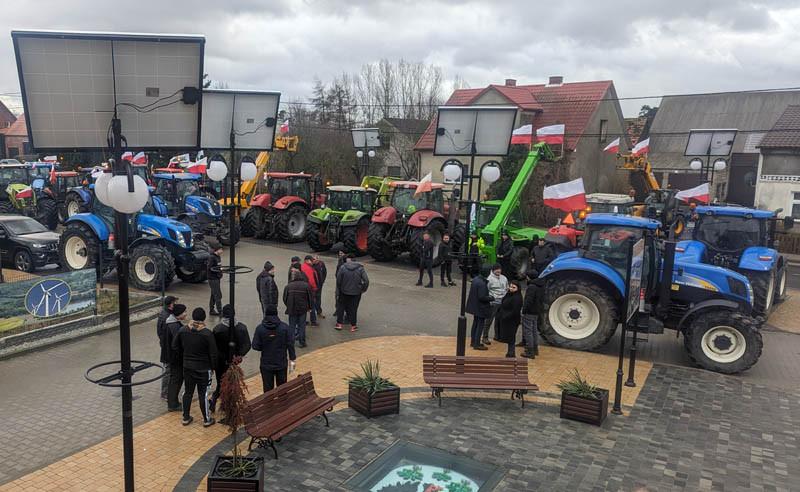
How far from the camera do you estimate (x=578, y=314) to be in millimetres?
10688

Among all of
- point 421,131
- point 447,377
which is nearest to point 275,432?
point 447,377

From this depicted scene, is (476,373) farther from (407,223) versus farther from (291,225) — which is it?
(291,225)

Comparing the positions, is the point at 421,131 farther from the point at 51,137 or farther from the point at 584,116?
the point at 51,137

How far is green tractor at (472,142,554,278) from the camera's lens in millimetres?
16250

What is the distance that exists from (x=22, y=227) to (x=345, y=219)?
30.0 feet

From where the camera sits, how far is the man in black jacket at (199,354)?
7.18m

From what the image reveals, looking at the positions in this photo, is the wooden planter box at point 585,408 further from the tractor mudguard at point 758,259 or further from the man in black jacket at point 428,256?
the man in black jacket at point 428,256

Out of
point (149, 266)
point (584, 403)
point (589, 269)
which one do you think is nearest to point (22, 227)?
point (149, 266)

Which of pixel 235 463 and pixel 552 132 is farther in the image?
pixel 552 132

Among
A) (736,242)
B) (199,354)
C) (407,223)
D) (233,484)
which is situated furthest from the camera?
(407,223)

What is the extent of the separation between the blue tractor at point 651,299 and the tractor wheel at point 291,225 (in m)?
13.3

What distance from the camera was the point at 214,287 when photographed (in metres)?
11.7

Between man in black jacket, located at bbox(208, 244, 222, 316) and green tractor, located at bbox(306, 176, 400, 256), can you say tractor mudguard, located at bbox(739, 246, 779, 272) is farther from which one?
man in black jacket, located at bbox(208, 244, 222, 316)

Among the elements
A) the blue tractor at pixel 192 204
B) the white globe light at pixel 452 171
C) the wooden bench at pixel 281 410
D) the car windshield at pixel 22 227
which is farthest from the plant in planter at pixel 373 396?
the blue tractor at pixel 192 204
